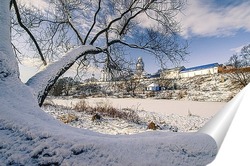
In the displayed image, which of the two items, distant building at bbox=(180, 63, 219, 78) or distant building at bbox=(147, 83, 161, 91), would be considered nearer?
distant building at bbox=(147, 83, 161, 91)

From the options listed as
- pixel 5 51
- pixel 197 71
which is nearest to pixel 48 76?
pixel 5 51

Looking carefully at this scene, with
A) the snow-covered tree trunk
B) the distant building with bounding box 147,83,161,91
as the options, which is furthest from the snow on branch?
the distant building with bounding box 147,83,161,91

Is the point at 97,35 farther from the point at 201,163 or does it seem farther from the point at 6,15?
the point at 201,163

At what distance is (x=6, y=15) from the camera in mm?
2225

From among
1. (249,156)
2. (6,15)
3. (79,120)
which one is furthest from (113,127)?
(249,156)

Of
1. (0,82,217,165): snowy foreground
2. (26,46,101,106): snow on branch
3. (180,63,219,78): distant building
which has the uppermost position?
(180,63,219,78): distant building

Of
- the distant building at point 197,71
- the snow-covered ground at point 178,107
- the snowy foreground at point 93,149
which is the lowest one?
the snow-covered ground at point 178,107

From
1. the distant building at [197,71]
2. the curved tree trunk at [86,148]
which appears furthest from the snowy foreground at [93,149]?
the distant building at [197,71]

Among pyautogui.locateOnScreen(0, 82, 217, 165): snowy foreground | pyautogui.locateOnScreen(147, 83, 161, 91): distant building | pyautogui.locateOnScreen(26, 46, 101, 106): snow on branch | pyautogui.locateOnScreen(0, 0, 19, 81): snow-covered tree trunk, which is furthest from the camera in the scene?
pyautogui.locateOnScreen(147, 83, 161, 91): distant building

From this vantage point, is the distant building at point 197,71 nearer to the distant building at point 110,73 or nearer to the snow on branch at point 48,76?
the distant building at point 110,73

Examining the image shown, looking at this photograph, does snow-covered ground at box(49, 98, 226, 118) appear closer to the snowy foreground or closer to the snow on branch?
the snow on branch

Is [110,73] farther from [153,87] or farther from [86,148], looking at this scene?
[153,87]

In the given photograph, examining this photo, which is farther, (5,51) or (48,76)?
(48,76)

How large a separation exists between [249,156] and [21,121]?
84cm
